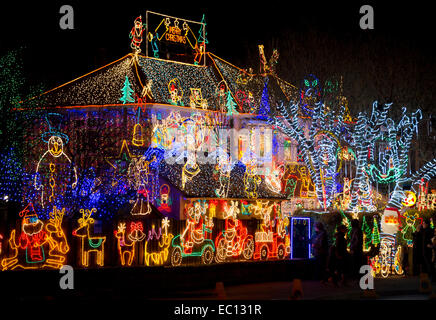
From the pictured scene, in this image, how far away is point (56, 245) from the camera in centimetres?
2428

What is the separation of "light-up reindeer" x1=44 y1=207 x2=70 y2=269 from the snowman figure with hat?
440 cm

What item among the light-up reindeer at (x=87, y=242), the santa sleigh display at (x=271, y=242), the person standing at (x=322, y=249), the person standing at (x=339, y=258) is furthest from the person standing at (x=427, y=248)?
the light-up reindeer at (x=87, y=242)

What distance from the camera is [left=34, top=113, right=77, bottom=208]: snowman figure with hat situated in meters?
29.2

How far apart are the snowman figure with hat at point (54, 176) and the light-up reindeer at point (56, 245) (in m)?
4.40

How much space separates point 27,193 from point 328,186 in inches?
534

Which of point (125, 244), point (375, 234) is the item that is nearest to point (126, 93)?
point (125, 244)

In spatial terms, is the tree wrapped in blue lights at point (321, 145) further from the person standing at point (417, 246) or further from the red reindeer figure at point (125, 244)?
the red reindeer figure at point (125, 244)

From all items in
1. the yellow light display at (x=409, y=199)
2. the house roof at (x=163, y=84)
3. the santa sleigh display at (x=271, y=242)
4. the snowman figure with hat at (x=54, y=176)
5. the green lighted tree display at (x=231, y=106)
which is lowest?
the santa sleigh display at (x=271, y=242)

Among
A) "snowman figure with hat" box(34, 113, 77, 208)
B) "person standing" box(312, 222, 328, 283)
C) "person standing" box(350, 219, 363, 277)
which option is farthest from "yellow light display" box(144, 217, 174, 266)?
"person standing" box(350, 219, 363, 277)

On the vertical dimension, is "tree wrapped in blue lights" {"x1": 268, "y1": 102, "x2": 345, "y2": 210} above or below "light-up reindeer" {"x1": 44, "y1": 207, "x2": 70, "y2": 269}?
above

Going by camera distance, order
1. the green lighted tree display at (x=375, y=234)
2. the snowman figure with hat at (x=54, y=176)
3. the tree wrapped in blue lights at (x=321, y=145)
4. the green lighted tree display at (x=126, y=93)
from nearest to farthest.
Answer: the snowman figure with hat at (x=54, y=176), the green lighted tree display at (x=375, y=234), the tree wrapped in blue lights at (x=321, y=145), the green lighted tree display at (x=126, y=93)

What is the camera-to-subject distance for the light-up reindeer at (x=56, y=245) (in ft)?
78.6

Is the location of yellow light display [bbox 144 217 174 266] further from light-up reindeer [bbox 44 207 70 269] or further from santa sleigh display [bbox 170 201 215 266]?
light-up reindeer [bbox 44 207 70 269]
